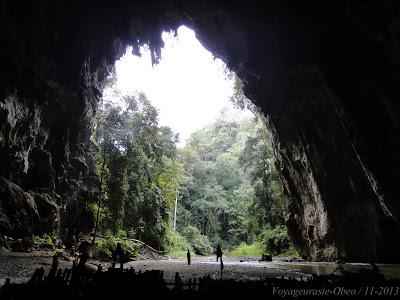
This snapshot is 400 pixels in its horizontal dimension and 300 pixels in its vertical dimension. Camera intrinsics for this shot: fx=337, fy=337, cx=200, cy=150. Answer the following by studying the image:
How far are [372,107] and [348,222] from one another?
7857 millimetres

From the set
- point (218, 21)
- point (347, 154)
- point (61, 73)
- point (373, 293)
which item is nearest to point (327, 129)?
point (347, 154)

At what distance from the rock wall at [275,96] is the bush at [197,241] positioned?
68.9 ft

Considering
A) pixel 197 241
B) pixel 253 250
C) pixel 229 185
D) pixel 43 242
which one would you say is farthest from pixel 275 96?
pixel 229 185

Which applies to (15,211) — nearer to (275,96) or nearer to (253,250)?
(275,96)

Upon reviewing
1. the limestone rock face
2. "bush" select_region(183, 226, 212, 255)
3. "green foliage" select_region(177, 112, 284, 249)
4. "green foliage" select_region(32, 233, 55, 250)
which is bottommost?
"green foliage" select_region(32, 233, 55, 250)

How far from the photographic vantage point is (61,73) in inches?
782

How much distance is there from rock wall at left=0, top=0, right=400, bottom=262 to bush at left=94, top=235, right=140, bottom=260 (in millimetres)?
2717

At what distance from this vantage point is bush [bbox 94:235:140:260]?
63.0ft

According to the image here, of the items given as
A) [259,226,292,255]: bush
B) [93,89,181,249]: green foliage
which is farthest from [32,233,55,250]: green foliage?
[259,226,292,255]: bush

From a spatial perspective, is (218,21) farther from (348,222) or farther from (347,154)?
(348,222)

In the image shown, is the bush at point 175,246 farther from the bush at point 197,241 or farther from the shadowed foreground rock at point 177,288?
the shadowed foreground rock at point 177,288

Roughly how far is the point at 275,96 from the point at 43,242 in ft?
46.9

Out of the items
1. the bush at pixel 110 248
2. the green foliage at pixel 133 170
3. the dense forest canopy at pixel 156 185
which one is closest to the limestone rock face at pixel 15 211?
the bush at pixel 110 248

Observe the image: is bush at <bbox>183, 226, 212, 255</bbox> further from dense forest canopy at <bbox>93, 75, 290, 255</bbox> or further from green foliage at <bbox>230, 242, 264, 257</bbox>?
green foliage at <bbox>230, 242, 264, 257</bbox>
